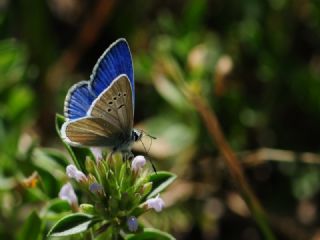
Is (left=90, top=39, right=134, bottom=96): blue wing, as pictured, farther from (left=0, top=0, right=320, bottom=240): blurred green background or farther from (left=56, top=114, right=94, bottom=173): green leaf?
(left=0, top=0, right=320, bottom=240): blurred green background

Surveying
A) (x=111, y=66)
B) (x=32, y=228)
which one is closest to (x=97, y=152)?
(x=111, y=66)

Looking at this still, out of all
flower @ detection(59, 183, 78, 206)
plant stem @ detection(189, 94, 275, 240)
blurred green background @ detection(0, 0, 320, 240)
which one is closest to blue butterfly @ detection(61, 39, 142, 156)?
flower @ detection(59, 183, 78, 206)

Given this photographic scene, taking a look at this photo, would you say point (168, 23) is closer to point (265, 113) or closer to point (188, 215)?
point (265, 113)

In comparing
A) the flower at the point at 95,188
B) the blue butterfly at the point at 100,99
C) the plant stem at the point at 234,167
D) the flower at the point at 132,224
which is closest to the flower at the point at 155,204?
the flower at the point at 132,224

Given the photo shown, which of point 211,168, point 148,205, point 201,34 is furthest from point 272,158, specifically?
point 148,205

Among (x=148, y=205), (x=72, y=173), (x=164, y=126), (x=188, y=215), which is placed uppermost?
(x=72, y=173)

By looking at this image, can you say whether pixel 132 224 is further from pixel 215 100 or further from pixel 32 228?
pixel 215 100
